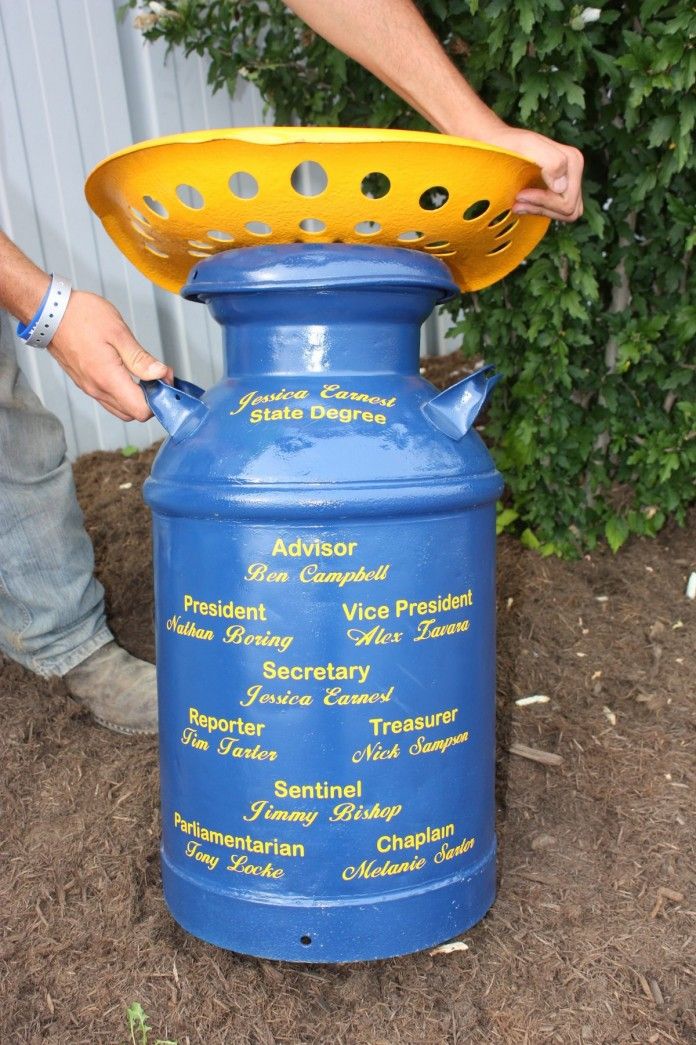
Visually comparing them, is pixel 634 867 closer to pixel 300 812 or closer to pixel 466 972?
pixel 466 972

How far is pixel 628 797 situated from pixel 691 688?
1.59 ft

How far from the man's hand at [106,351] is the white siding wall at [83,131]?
6.34ft

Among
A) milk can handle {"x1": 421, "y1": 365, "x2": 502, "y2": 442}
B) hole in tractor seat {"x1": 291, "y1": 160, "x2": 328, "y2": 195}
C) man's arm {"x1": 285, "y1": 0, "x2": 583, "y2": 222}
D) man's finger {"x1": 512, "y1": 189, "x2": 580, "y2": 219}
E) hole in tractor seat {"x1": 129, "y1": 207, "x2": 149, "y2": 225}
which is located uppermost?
man's arm {"x1": 285, "y1": 0, "x2": 583, "y2": 222}

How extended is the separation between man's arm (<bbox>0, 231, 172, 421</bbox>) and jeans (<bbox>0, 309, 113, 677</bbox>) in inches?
23.2

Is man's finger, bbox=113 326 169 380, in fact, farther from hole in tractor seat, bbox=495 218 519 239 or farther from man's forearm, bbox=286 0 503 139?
man's forearm, bbox=286 0 503 139

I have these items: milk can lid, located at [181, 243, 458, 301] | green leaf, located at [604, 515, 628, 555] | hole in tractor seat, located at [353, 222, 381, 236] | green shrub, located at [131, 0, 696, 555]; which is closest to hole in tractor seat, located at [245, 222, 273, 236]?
milk can lid, located at [181, 243, 458, 301]

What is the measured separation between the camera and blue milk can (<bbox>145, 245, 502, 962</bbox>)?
1.53 metres

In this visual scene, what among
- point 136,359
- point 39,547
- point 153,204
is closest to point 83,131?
point 153,204

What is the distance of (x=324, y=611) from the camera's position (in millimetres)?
1529

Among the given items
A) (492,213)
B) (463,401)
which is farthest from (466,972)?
(492,213)

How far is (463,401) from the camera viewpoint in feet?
5.45

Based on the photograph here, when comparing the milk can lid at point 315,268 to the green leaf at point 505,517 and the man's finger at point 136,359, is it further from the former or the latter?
the green leaf at point 505,517

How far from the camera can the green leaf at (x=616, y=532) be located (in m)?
3.01

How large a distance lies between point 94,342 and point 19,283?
0.62ft
